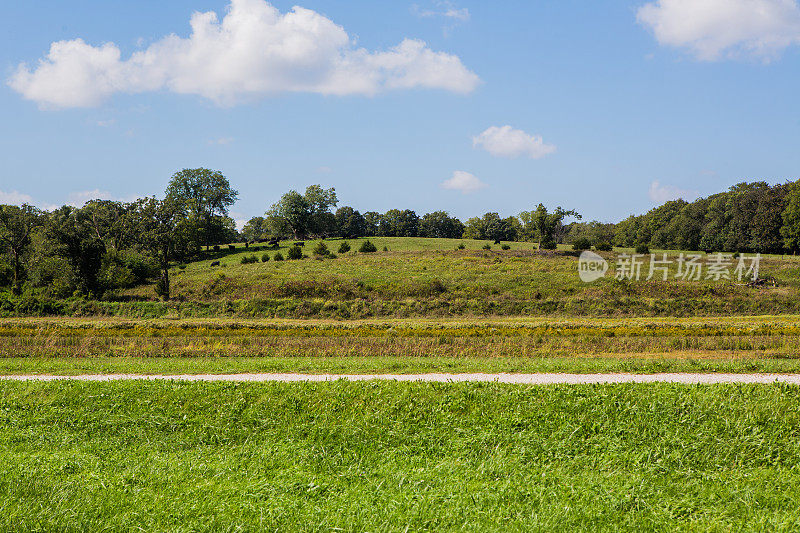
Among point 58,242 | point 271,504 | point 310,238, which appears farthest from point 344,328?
point 310,238

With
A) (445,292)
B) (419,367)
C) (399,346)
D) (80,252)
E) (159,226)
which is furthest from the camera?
(159,226)

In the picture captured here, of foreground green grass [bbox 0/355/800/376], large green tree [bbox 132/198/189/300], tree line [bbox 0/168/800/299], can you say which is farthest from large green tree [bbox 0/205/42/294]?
foreground green grass [bbox 0/355/800/376]

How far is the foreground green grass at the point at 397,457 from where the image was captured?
21.4 ft

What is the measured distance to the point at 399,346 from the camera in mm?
23438

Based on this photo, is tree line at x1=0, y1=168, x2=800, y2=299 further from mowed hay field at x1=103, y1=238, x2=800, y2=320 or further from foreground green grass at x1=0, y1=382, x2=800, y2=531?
foreground green grass at x1=0, y1=382, x2=800, y2=531

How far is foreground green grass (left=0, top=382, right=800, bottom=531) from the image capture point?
6531 mm

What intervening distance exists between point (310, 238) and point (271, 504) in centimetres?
9238

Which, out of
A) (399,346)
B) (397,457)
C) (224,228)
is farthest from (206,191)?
(397,457)

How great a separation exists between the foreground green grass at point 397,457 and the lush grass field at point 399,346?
4886 millimetres

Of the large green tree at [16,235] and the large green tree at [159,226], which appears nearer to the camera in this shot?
the large green tree at [159,226]

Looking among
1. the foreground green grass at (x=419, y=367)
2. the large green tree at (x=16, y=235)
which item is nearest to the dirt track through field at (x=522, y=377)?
the foreground green grass at (x=419, y=367)

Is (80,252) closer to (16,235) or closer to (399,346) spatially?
(16,235)

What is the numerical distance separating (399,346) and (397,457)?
578 inches

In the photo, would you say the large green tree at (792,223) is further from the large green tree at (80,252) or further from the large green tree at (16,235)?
the large green tree at (16,235)
